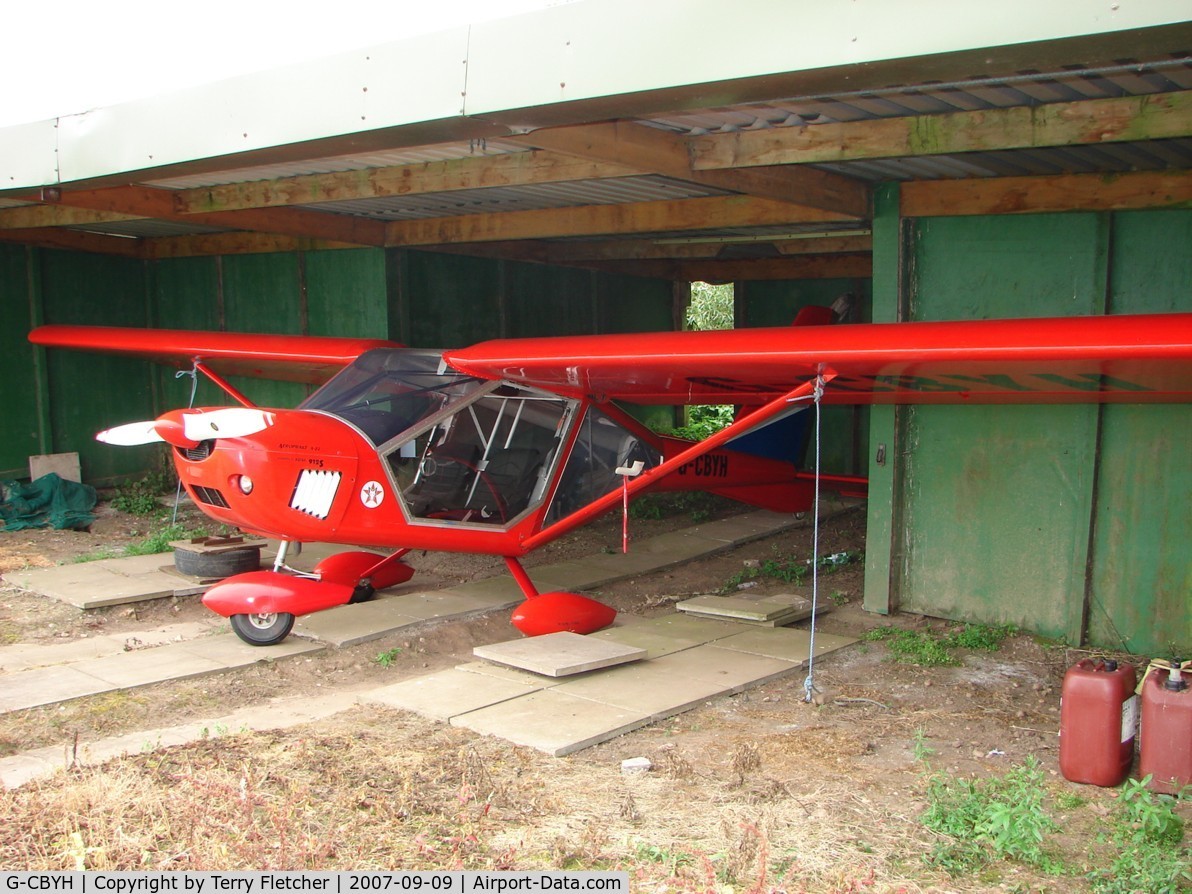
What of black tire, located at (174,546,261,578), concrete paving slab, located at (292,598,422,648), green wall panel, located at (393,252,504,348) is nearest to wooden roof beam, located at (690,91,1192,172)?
concrete paving slab, located at (292,598,422,648)

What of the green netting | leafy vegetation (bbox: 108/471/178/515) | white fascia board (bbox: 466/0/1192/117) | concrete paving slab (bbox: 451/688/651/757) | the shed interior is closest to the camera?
white fascia board (bbox: 466/0/1192/117)

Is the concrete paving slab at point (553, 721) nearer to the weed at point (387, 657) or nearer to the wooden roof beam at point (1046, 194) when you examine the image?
the weed at point (387, 657)

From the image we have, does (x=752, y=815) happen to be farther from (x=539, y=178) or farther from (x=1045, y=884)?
(x=539, y=178)

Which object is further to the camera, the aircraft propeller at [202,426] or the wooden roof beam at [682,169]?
the aircraft propeller at [202,426]

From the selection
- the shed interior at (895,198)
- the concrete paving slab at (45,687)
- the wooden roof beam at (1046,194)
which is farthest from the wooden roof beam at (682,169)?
the concrete paving slab at (45,687)

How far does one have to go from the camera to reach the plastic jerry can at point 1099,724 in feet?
14.5

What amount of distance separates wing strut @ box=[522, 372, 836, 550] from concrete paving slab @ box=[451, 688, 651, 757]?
171cm

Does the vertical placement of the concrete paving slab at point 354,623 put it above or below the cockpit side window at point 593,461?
below

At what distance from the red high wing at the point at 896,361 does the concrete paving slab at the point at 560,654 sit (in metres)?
1.79

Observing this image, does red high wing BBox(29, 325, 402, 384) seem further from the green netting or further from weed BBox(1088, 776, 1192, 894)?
weed BBox(1088, 776, 1192, 894)

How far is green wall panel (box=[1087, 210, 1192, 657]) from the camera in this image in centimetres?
629

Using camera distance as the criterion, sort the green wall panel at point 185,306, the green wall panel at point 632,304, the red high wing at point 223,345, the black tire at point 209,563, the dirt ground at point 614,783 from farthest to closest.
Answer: the green wall panel at point 632,304 → the green wall panel at point 185,306 → the red high wing at point 223,345 → the black tire at point 209,563 → the dirt ground at point 614,783

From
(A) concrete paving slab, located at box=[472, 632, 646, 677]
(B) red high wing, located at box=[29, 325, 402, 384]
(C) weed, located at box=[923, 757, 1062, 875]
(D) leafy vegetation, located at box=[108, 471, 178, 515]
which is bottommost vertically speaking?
(D) leafy vegetation, located at box=[108, 471, 178, 515]

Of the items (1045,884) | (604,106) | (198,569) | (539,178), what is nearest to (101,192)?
(198,569)
